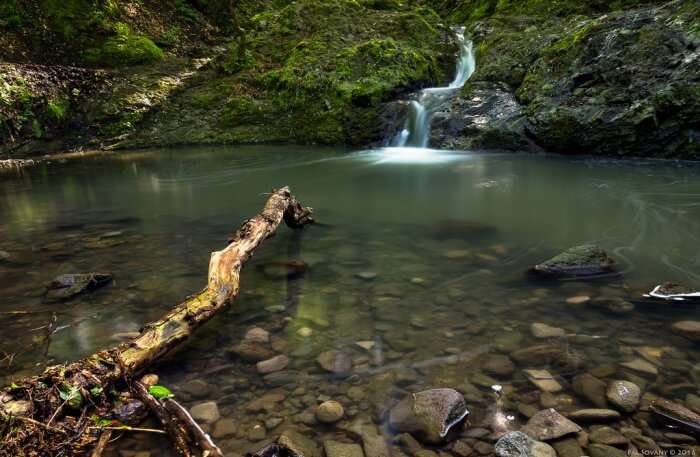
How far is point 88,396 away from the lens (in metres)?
2.04

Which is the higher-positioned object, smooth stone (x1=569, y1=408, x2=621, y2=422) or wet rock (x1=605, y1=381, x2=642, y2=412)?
wet rock (x1=605, y1=381, x2=642, y2=412)

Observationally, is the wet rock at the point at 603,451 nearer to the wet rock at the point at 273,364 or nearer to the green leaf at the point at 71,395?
the wet rock at the point at 273,364

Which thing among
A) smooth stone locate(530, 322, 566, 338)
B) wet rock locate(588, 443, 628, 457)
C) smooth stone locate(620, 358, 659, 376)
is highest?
smooth stone locate(530, 322, 566, 338)

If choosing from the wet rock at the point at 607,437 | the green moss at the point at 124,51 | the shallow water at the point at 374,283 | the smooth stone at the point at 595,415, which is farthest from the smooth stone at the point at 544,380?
the green moss at the point at 124,51

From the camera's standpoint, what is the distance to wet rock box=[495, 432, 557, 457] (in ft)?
6.11

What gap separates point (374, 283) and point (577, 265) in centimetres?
185

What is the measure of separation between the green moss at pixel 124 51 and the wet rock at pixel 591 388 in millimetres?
20842

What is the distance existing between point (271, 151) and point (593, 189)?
9910mm

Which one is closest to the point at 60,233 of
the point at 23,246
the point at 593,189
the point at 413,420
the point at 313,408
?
the point at 23,246

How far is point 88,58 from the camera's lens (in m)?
17.8

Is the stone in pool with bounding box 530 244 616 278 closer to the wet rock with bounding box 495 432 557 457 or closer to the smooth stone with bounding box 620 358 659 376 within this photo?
the smooth stone with bounding box 620 358 659 376

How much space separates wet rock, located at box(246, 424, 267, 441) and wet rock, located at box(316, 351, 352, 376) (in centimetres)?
58

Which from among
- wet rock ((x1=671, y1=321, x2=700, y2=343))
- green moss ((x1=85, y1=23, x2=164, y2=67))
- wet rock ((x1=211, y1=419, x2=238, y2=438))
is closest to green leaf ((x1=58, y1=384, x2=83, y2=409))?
wet rock ((x1=211, y1=419, x2=238, y2=438))

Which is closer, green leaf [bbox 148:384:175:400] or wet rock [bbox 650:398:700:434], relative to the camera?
wet rock [bbox 650:398:700:434]
